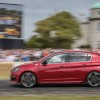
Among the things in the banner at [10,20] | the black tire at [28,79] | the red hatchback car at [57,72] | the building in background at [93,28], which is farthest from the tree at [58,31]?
the black tire at [28,79]

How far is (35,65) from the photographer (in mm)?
16172

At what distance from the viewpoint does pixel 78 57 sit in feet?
53.8

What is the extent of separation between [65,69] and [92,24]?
81718 mm

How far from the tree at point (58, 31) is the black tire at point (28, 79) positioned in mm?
73343

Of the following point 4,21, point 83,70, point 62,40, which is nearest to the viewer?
point 83,70

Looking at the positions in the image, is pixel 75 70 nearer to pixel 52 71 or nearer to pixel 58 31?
pixel 52 71

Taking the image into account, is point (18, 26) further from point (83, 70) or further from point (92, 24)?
point (83, 70)

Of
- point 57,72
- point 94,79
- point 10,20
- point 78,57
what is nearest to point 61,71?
point 57,72

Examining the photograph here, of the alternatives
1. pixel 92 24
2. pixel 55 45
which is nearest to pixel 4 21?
pixel 55 45

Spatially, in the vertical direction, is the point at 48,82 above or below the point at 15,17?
below

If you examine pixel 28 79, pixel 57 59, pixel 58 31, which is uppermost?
pixel 58 31

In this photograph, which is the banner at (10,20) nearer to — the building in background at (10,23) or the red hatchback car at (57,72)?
the building in background at (10,23)

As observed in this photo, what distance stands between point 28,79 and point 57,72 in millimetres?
1110

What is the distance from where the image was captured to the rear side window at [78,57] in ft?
53.5
